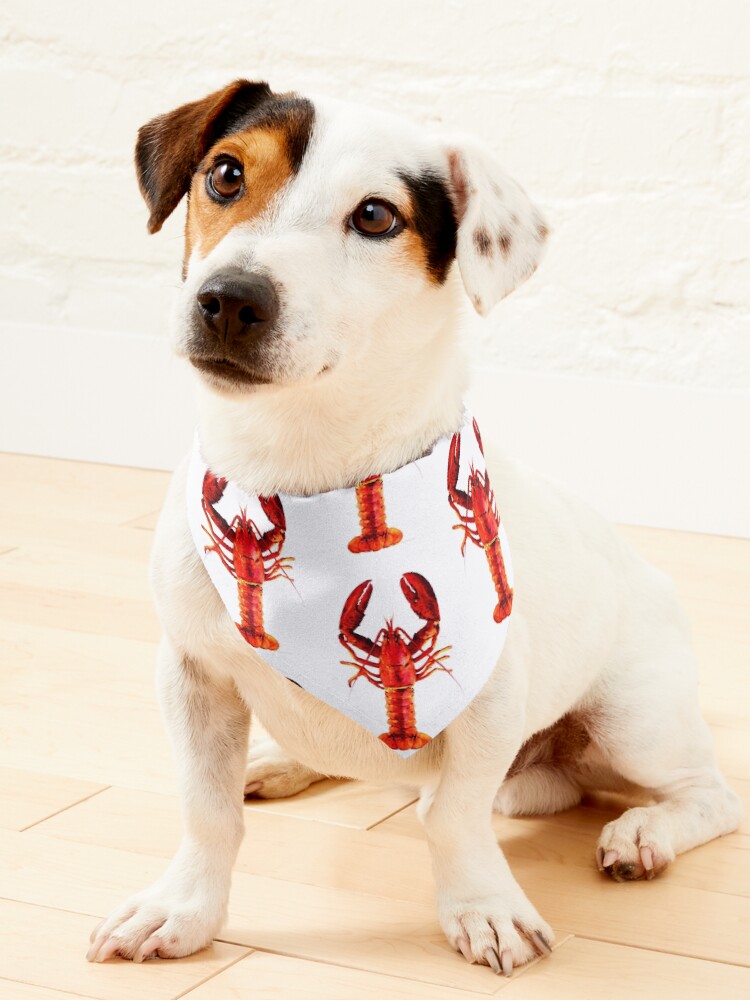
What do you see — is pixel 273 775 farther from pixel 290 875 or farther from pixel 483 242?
pixel 483 242

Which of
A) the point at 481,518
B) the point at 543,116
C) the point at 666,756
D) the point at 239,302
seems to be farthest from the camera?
the point at 543,116

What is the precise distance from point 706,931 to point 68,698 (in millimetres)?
998

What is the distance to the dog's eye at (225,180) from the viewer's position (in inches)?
52.2

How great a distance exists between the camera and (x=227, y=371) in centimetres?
125

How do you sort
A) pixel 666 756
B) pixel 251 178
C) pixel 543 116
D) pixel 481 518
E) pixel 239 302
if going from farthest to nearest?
pixel 543 116 → pixel 666 756 → pixel 481 518 → pixel 251 178 → pixel 239 302

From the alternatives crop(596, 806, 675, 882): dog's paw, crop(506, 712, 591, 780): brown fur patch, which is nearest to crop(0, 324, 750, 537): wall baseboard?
crop(506, 712, 591, 780): brown fur patch

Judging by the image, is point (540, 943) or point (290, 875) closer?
point (540, 943)

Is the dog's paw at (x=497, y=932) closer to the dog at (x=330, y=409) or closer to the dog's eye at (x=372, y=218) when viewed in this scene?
the dog at (x=330, y=409)

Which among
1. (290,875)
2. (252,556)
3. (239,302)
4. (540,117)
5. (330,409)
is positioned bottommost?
(290,875)

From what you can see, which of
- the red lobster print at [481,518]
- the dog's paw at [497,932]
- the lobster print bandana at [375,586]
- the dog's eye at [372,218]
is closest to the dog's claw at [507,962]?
the dog's paw at [497,932]

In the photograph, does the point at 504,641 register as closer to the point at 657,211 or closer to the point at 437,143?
the point at 437,143

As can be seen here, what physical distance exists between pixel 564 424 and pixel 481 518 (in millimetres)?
1732

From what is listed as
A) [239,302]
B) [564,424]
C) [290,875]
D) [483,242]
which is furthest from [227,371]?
[564,424]

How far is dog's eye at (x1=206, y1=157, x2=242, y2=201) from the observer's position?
1.33m
